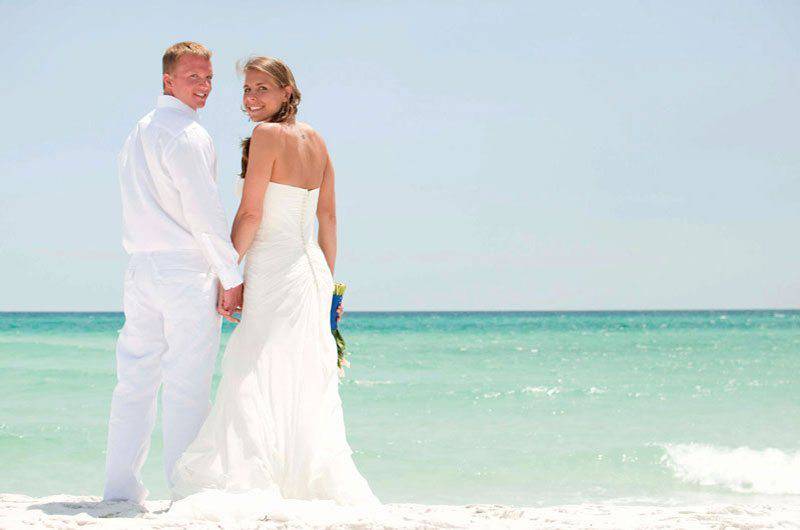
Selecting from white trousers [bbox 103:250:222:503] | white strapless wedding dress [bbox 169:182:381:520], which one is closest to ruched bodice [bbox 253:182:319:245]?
white strapless wedding dress [bbox 169:182:381:520]

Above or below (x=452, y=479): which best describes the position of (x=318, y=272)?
above

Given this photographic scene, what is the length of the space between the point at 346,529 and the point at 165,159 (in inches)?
67.2

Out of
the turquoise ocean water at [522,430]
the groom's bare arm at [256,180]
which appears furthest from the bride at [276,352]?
the turquoise ocean water at [522,430]

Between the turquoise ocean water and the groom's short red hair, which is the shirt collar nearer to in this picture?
the groom's short red hair

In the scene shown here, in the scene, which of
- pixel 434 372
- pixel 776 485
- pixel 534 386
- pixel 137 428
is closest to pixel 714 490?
Answer: pixel 776 485

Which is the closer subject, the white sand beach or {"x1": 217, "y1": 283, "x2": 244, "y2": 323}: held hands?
the white sand beach

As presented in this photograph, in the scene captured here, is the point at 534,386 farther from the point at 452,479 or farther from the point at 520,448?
the point at 452,479

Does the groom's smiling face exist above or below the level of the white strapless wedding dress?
above

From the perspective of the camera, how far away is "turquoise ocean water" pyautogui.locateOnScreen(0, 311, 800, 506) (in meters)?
7.08

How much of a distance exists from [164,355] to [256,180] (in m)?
0.85

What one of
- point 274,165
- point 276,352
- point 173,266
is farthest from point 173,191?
point 276,352

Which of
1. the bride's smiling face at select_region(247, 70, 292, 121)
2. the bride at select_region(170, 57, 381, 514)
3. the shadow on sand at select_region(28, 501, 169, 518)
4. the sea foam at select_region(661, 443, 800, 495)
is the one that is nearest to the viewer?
the shadow on sand at select_region(28, 501, 169, 518)

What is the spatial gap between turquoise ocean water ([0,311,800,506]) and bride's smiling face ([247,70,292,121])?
3.60 metres

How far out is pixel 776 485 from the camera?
6941mm
